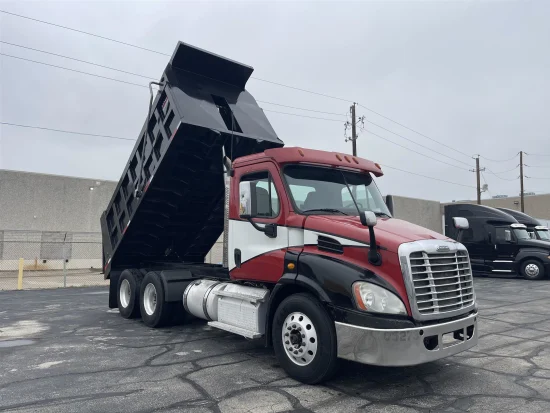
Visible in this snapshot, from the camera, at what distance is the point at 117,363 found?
5.82 metres

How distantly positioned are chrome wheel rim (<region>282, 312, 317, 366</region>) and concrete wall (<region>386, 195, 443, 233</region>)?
2977 centimetres

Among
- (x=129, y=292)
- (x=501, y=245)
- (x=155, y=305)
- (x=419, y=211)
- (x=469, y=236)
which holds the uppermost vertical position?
(x=419, y=211)

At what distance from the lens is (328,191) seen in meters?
5.78

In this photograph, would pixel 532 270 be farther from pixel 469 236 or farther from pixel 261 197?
pixel 261 197

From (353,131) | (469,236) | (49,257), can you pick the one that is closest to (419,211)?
(353,131)

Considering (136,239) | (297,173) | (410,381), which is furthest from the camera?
(136,239)

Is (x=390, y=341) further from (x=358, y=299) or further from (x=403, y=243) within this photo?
(x=403, y=243)

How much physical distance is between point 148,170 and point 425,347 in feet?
18.5

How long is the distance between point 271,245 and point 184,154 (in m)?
2.76

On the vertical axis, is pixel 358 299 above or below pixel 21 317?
above

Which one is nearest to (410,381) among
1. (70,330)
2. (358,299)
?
(358,299)

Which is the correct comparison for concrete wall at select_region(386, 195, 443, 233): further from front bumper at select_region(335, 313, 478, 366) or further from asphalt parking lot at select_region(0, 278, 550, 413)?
front bumper at select_region(335, 313, 478, 366)

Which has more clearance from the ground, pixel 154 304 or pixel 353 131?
pixel 353 131

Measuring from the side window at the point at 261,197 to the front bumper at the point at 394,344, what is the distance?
5.67 ft
